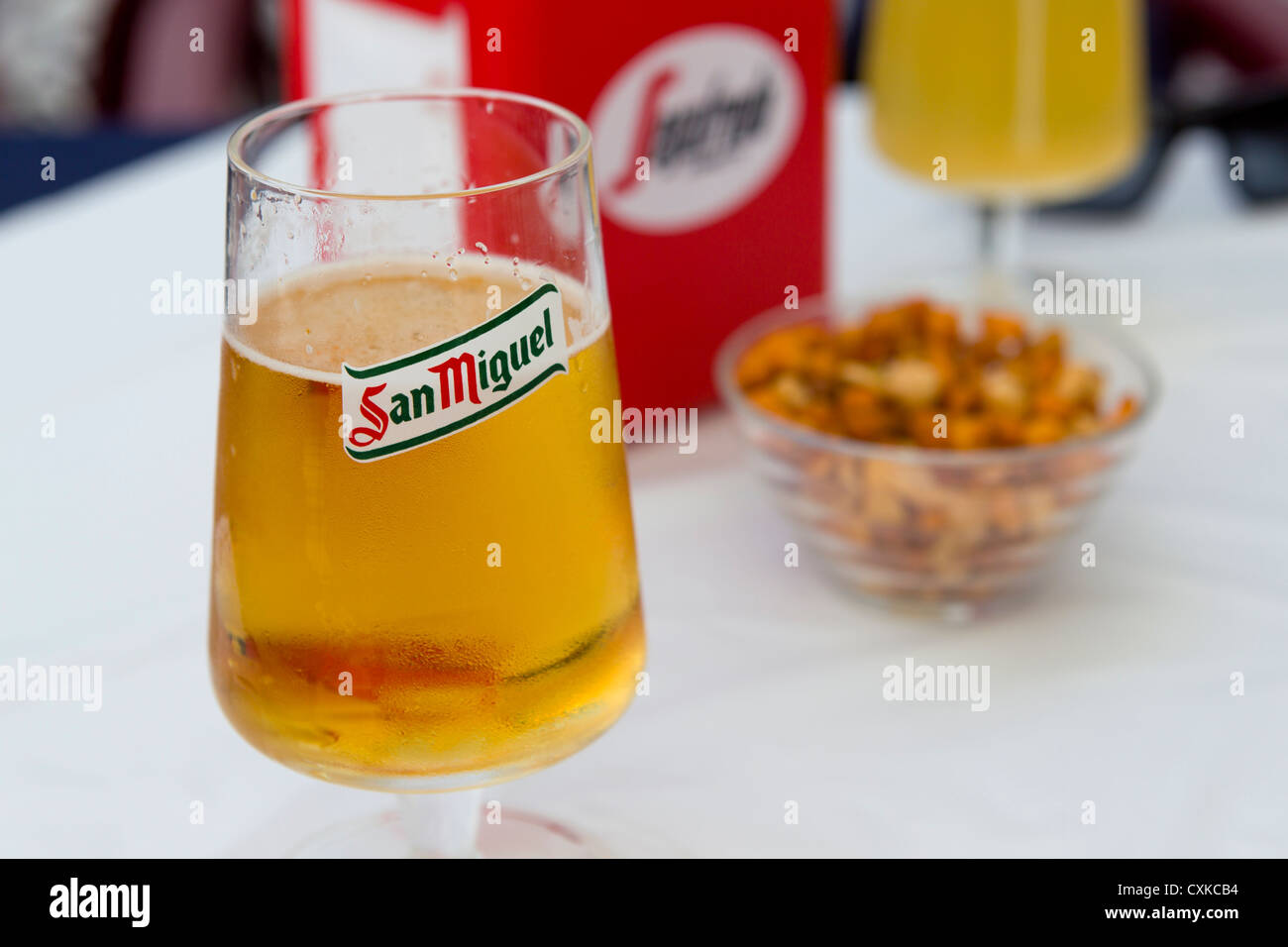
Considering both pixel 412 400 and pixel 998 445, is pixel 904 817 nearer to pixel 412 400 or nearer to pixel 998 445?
pixel 998 445

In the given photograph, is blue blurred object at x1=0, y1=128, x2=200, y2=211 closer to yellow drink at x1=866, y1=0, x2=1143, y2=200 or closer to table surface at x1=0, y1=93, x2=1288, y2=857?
table surface at x1=0, y1=93, x2=1288, y2=857

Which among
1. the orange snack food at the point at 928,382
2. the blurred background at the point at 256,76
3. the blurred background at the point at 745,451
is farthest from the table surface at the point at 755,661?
the blurred background at the point at 256,76

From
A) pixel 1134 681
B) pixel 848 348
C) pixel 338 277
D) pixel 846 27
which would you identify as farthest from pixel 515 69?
pixel 846 27

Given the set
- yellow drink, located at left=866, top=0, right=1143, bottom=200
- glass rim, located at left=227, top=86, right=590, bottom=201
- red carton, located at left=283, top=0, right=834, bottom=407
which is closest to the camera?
glass rim, located at left=227, top=86, right=590, bottom=201

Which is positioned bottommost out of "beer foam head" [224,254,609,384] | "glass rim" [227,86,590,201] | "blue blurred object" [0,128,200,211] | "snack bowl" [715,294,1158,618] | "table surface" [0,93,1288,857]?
"table surface" [0,93,1288,857]

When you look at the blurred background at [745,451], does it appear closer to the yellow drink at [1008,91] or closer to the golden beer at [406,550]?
the yellow drink at [1008,91]

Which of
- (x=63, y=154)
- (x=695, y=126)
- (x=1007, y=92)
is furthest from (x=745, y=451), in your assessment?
(x=63, y=154)

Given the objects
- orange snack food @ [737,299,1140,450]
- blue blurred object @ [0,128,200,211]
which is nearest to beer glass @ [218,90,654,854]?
orange snack food @ [737,299,1140,450]
